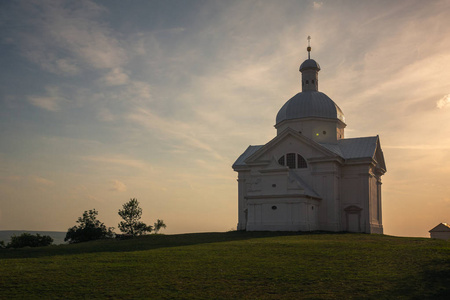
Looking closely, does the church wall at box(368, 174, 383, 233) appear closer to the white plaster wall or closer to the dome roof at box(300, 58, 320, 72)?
the white plaster wall

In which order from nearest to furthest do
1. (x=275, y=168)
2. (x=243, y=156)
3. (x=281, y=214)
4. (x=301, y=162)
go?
(x=281, y=214) < (x=275, y=168) < (x=301, y=162) < (x=243, y=156)

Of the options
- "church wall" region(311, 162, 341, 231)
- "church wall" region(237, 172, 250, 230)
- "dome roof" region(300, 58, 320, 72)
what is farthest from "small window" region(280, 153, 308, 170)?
"dome roof" region(300, 58, 320, 72)

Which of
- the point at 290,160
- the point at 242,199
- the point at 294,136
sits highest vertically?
the point at 294,136

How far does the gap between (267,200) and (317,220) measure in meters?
6.03

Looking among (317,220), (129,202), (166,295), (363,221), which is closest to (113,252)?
(166,295)

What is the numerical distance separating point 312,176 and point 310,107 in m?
8.92

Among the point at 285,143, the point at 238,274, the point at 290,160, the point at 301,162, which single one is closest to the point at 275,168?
the point at 290,160

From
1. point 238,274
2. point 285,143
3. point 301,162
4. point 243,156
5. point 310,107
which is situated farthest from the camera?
point 243,156

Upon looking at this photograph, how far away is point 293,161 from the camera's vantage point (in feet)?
148

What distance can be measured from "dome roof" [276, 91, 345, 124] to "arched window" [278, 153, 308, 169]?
5850 mm

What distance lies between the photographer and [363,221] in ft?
143

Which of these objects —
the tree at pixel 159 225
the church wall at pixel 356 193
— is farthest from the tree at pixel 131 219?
the church wall at pixel 356 193

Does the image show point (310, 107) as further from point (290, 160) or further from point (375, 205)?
point (375, 205)

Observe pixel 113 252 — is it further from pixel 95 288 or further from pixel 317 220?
pixel 317 220
